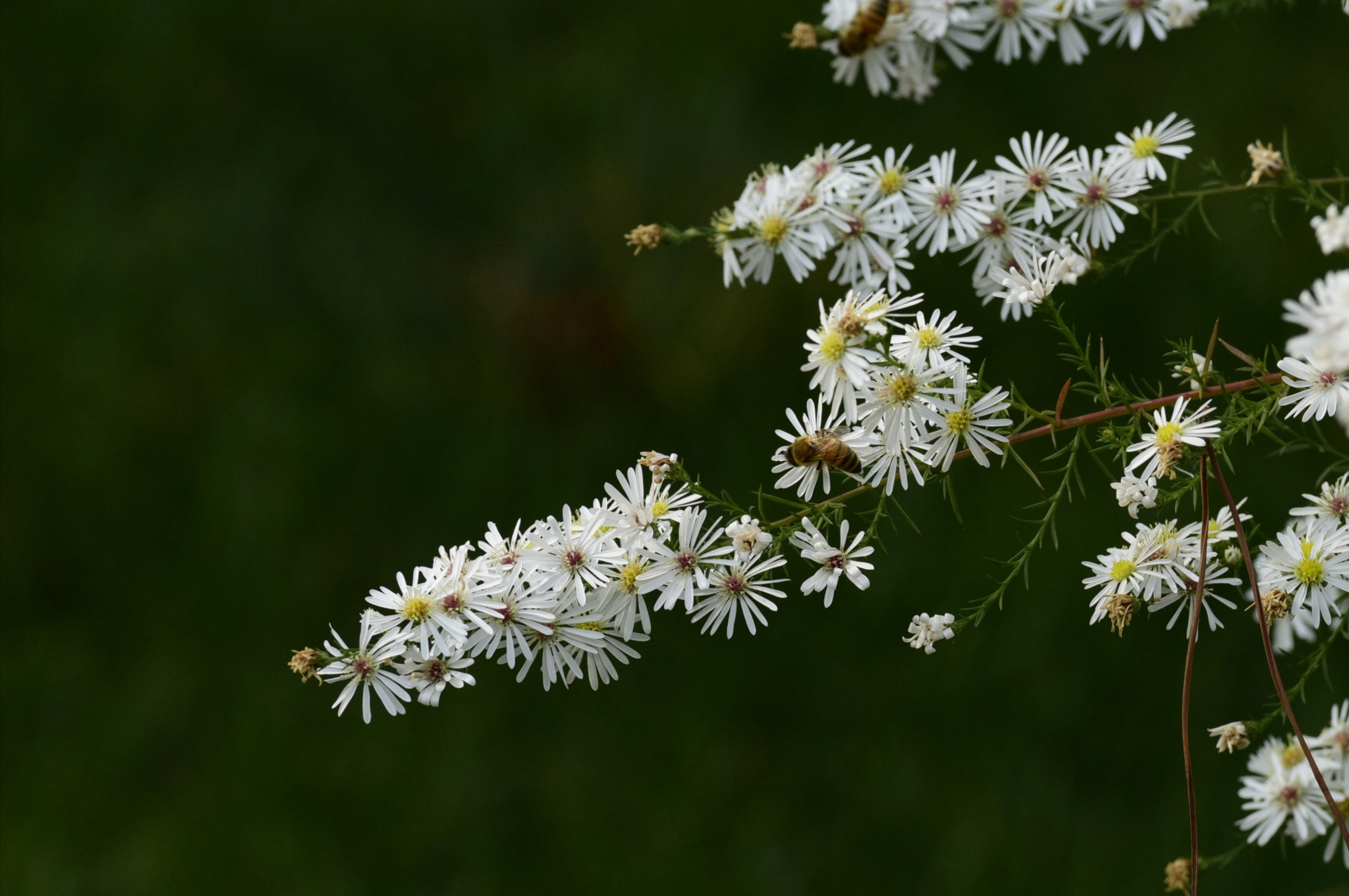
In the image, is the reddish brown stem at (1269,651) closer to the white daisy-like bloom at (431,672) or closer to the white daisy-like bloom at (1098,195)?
the white daisy-like bloom at (1098,195)

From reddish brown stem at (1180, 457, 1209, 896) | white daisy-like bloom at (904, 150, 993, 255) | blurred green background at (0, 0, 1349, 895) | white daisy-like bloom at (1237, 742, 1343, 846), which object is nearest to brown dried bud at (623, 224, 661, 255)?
white daisy-like bloom at (904, 150, 993, 255)

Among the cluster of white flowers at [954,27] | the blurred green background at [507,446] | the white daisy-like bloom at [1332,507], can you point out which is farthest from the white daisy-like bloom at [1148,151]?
the blurred green background at [507,446]

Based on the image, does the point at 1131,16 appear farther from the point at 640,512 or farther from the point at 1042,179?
the point at 640,512

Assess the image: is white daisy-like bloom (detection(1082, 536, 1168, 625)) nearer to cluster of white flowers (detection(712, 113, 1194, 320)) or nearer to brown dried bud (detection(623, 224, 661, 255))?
cluster of white flowers (detection(712, 113, 1194, 320))

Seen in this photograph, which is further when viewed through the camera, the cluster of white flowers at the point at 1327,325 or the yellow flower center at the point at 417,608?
the yellow flower center at the point at 417,608

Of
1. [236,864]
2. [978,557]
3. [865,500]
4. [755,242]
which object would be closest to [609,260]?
[865,500]

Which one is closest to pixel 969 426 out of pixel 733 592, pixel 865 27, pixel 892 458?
pixel 892 458
